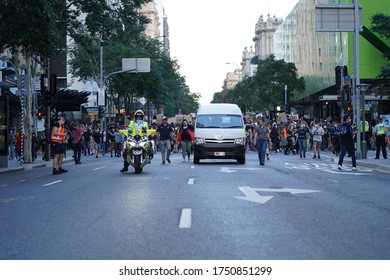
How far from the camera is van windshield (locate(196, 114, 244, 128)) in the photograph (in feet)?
86.0

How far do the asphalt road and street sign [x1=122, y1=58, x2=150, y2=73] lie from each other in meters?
43.5

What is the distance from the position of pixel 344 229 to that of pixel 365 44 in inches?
2229

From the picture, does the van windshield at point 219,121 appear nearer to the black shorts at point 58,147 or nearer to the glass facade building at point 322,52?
the black shorts at point 58,147

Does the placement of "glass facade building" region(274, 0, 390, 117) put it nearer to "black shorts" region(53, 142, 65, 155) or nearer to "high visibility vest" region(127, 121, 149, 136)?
"black shorts" region(53, 142, 65, 155)

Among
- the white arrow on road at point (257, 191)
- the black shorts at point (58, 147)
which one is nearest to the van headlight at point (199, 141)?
the black shorts at point (58, 147)

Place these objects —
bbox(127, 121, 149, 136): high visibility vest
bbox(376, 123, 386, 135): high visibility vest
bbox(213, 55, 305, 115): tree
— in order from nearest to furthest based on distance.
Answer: bbox(127, 121, 149, 136): high visibility vest
bbox(376, 123, 386, 135): high visibility vest
bbox(213, 55, 305, 115): tree

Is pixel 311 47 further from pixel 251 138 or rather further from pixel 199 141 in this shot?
pixel 199 141

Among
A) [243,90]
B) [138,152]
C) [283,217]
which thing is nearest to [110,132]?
[138,152]

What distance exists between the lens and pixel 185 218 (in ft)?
30.3

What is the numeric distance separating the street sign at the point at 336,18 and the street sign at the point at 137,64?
2835 cm

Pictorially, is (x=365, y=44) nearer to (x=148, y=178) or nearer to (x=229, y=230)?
(x=148, y=178)

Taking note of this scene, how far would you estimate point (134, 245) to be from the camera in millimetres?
7082

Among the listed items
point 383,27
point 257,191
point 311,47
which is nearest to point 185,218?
point 257,191

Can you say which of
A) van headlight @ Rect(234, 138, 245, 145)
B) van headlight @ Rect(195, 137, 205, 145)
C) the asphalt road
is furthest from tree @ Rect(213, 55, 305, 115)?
the asphalt road
